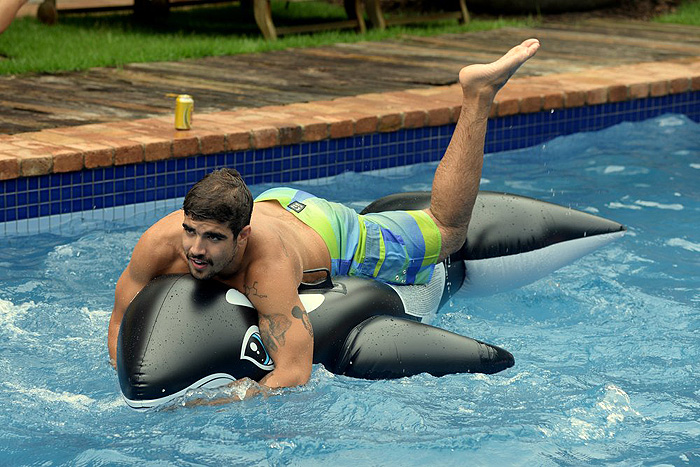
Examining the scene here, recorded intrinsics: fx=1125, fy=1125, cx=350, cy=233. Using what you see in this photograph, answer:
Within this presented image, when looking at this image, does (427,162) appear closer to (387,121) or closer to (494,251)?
(387,121)

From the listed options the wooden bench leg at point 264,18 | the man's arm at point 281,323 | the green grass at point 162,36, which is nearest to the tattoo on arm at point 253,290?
the man's arm at point 281,323

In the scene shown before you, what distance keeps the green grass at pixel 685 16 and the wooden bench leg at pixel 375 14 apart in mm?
3655

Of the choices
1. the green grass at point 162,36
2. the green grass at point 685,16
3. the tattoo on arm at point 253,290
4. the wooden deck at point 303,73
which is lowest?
the tattoo on arm at point 253,290

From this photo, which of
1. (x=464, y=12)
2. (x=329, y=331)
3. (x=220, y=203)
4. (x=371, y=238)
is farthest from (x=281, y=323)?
(x=464, y=12)

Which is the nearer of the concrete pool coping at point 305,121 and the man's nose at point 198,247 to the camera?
the man's nose at point 198,247

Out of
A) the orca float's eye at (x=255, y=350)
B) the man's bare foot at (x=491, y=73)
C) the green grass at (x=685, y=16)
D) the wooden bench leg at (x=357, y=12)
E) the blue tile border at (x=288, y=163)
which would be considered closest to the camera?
the orca float's eye at (x=255, y=350)

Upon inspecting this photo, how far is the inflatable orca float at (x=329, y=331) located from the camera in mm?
4305

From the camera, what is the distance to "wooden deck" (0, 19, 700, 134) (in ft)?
26.7

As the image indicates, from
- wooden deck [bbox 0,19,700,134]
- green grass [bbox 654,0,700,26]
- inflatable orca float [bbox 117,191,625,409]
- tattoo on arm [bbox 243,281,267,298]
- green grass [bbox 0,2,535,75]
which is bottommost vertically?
inflatable orca float [bbox 117,191,625,409]

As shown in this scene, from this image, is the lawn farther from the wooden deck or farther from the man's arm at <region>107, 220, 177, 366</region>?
the man's arm at <region>107, 220, 177, 366</region>

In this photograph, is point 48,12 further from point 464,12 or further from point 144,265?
point 144,265

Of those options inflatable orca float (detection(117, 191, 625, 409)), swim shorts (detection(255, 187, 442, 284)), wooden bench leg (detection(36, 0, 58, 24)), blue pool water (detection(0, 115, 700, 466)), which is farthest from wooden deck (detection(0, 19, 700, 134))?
inflatable orca float (detection(117, 191, 625, 409))

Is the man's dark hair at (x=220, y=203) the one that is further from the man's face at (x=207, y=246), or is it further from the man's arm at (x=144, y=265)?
the man's arm at (x=144, y=265)

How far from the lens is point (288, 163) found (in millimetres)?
7773
